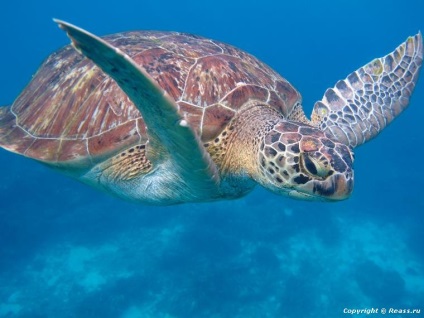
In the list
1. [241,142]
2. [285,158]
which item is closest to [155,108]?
[285,158]

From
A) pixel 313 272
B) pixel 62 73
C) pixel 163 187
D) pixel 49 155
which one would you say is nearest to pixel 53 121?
pixel 49 155

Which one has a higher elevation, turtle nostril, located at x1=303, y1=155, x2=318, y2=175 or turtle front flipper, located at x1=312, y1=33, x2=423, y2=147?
turtle front flipper, located at x1=312, y1=33, x2=423, y2=147

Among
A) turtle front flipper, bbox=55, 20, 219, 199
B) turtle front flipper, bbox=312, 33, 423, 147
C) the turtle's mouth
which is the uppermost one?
turtle front flipper, bbox=312, 33, 423, 147

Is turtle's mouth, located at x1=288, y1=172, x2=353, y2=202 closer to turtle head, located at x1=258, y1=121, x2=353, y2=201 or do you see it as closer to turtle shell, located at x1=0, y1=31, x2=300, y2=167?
turtle head, located at x1=258, y1=121, x2=353, y2=201

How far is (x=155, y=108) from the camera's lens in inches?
65.5

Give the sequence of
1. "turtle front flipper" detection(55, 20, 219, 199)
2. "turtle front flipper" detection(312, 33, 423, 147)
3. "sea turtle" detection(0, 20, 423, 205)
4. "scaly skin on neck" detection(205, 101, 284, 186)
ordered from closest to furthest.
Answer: "turtle front flipper" detection(55, 20, 219, 199) → "sea turtle" detection(0, 20, 423, 205) → "scaly skin on neck" detection(205, 101, 284, 186) → "turtle front flipper" detection(312, 33, 423, 147)

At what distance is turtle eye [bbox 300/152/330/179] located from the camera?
2.08 metres

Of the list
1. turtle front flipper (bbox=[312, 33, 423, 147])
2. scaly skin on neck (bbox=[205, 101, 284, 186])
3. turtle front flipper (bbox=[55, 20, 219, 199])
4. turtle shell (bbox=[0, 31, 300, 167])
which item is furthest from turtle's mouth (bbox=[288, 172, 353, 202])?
turtle front flipper (bbox=[312, 33, 423, 147])

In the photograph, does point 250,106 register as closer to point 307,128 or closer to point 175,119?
point 307,128

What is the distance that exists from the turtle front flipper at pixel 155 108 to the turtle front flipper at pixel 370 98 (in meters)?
1.94

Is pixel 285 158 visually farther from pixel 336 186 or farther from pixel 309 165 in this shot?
pixel 336 186

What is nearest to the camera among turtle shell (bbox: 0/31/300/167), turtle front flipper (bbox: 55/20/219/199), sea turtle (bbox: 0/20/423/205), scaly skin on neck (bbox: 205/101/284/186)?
turtle front flipper (bbox: 55/20/219/199)

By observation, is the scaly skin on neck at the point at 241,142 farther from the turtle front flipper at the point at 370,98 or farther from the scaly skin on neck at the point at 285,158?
the turtle front flipper at the point at 370,98

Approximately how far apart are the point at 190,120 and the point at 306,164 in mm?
998
